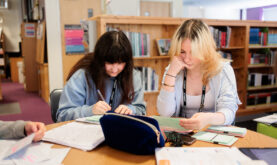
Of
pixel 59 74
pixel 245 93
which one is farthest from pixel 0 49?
pixel 245 93

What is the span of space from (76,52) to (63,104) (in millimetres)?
3101

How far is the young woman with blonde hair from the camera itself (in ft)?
5.07

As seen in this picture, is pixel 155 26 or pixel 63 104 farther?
pixel 155 26

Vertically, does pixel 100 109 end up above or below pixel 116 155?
above

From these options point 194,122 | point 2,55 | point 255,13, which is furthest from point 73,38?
point 255,13

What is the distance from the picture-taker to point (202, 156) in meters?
0.97

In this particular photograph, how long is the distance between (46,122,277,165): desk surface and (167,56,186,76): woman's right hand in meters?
0.57

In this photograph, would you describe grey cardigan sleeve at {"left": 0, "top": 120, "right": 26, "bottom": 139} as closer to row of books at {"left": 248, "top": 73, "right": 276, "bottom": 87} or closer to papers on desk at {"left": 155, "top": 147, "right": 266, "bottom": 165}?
papers on desk at {"left": 155, "top": 147, "right": 266, "bottom": 165}

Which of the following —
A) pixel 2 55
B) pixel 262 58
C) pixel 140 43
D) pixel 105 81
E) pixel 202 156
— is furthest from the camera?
pixel 2 55

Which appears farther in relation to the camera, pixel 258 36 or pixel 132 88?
pixel 258 36

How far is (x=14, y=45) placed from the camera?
9359 millimetres

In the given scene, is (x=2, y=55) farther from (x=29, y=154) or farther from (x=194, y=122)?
(x=194, y=122)

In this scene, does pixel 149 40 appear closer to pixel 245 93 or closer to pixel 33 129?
pixel 245 93

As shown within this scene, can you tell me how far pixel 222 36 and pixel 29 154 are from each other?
354 cm
